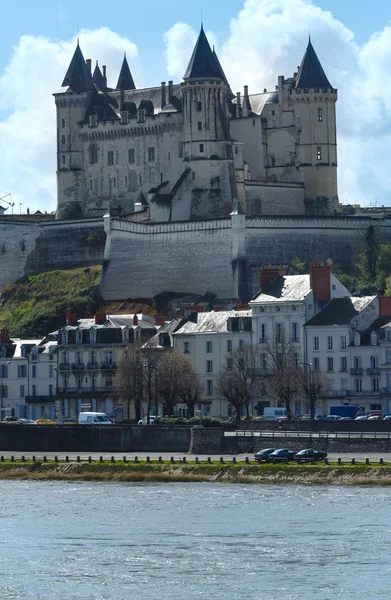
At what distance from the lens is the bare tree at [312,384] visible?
84.7 meters

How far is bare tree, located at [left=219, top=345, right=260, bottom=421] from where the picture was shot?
287 ft

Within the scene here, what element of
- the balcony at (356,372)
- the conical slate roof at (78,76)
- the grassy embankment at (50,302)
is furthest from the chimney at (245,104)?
the balcony at (356,372)

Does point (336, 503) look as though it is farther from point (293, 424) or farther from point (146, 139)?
point (146, 139)

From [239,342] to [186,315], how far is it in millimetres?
4612

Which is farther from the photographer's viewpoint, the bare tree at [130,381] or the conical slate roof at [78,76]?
the conical slate roof at [78,76]

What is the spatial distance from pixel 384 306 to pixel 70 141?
49.8 meters

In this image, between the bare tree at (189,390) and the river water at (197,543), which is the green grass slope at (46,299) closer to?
the bare tree at (189,390)

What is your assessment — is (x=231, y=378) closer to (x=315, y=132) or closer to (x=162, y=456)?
(x=162, y=456)

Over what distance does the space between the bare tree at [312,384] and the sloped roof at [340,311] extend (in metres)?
2.24

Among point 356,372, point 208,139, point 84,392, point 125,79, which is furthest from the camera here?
point 125,79

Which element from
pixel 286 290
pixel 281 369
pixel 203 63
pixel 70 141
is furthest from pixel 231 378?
pixel 70 141

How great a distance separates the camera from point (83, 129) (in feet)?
436

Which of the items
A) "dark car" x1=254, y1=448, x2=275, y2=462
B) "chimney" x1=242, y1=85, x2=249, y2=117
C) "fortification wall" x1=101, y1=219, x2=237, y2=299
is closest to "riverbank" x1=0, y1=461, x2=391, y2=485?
"dark car" x1=254, y1=448, x2=275, y2=462

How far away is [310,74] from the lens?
127438mm
